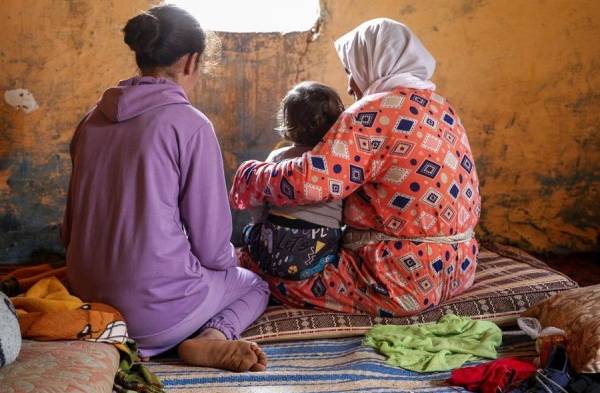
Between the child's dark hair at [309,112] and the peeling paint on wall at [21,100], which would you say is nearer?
the child's dark hair at [309,112]

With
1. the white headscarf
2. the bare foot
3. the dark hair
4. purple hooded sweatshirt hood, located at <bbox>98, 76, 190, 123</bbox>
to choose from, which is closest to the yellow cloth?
the bare foot

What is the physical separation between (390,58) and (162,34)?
2.95 feet

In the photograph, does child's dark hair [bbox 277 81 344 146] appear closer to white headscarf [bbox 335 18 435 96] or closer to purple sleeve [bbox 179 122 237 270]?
white headscarf [bbox 335 18 435 96]

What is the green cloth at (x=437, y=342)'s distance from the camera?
8.09 ft

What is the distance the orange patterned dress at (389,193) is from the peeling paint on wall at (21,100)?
1325 mm

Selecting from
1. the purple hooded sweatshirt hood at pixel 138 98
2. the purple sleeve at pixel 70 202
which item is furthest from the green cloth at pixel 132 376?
the purple hooded sweatshirt hood at pixel 138 98

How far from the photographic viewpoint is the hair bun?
7.73 feet

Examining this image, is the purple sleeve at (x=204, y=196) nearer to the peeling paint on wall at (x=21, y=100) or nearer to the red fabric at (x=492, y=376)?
the red fabric at (x=492, y=376)

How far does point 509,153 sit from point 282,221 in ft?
5.81

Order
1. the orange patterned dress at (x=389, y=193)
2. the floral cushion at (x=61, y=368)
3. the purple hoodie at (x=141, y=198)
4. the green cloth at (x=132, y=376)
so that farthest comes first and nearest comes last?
the orange patterned dress at (x=389, y=193) → the purple hoodie at (x=141, y=198) → the green cloth at (x=132, y=376) → the floral cushion at (x=61, y=368)

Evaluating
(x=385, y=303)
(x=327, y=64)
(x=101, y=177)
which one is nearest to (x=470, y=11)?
(x=327, y=64)

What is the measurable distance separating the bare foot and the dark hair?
0.93 metres

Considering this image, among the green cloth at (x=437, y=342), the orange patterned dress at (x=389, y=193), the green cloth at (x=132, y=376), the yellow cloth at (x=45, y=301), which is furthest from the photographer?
the orange patterned dress at (x=389, y=193)

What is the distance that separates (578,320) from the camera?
95.2 inches
